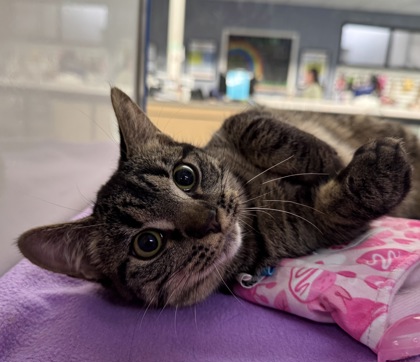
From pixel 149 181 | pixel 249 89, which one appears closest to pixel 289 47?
pixel 249 89

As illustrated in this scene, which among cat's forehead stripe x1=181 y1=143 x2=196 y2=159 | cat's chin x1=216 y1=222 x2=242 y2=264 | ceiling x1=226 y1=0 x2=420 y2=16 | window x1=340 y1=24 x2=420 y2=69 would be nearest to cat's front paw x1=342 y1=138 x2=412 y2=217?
cat's chin x1=216 y1=222 x2=242 y2=264

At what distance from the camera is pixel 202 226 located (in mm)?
830

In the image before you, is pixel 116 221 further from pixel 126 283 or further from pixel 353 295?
pixel 353 295

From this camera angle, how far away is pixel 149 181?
0.93 meters

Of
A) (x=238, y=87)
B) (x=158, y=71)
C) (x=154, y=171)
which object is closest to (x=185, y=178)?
(x=154, y=171)

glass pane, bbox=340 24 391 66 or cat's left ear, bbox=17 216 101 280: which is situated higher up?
glass pane, bbox=340 24 391 66

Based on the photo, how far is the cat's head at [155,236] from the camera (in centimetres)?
85

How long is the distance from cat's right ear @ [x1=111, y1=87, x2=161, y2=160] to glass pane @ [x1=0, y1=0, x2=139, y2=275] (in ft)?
0.72

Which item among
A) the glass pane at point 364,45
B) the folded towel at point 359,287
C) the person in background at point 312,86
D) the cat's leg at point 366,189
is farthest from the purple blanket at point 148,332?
the glass pane at point 364,45

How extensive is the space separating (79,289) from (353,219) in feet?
2.32

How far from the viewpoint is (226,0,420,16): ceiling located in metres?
5.41

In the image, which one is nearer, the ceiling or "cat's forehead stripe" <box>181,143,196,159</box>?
"cat's forehead stripe" <box>181,143,196,159</box>

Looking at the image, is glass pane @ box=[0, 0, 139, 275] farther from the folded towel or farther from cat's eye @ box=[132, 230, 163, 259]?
the folded towel

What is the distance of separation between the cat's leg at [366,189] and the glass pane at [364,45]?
5.30 m
